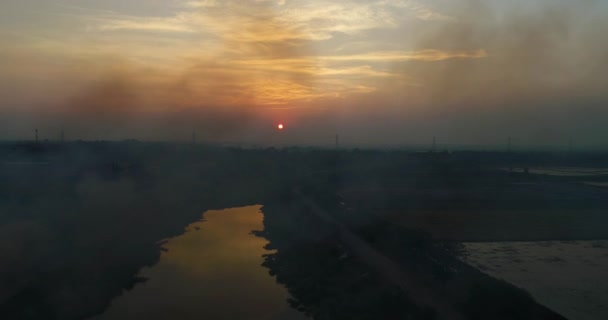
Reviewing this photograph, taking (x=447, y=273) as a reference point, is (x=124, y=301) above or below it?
below

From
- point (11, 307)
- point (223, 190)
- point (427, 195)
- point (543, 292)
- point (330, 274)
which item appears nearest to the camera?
point (11, 307)

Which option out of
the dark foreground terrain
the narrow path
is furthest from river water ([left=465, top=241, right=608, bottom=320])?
the narrow path

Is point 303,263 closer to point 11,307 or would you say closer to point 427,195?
point 11,307

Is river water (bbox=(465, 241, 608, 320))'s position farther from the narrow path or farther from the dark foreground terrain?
the narrow path

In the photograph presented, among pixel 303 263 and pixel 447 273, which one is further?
pixel 303 263

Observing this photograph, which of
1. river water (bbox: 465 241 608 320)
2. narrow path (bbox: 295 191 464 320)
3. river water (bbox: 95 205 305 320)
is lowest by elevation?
river water (bbox: 95 205 305 320)

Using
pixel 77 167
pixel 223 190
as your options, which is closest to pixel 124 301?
pixel 223 190

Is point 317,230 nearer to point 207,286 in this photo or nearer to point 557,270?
point 207,286

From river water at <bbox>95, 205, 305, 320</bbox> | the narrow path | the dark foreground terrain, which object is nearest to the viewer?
the narrow path

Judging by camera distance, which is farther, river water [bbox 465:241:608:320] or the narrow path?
river water [bbox 465:241:608:320]
